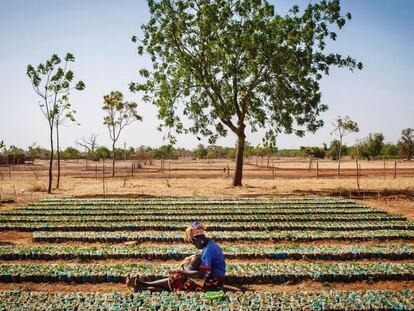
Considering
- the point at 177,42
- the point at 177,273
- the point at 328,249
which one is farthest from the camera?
the point at 177,42

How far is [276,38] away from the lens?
23844 millimetres

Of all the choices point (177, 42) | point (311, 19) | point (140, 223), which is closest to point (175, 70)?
point (177, 42)

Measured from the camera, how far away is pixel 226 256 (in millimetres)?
9898

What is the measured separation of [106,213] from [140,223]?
3127 mm

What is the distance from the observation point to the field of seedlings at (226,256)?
259 inches

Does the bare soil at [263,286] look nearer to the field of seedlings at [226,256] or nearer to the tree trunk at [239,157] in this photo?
the field of seedlings at [226,256]

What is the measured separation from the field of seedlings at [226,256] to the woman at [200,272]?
0.94 ft

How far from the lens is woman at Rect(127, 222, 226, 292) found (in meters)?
6.82

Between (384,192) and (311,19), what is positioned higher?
(311,19)

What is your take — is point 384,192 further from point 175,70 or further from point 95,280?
point 95,280

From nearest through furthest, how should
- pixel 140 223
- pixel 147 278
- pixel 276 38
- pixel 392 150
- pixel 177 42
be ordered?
pixel 147 278
pixel 140 223
pixel 276 38
pixel 177 42
pixel 392 150

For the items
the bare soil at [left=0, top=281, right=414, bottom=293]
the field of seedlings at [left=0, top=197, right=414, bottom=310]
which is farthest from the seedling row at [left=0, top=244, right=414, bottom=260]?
the bare soil at [left=0, top=281, right=414, bottom=293]

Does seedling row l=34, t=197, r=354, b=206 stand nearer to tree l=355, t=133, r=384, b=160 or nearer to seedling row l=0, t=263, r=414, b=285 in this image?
seedling row l=0, t=263, r=414, b=285

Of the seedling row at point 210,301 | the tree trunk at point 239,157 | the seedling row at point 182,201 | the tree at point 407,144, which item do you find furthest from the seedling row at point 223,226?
the tree at point 407,144
